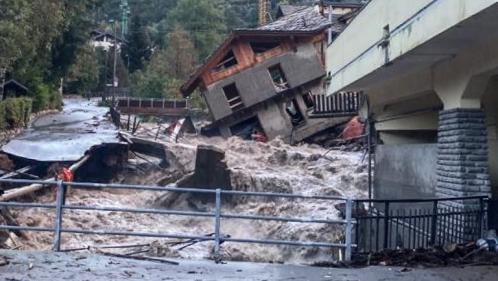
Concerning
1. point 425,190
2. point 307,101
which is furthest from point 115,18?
point 425,190

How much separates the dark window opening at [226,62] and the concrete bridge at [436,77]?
21.2 m

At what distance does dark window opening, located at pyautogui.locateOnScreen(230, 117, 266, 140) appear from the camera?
1505 inches

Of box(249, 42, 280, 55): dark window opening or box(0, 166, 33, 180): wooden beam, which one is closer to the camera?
box(0, 166, 33, 180): wooden beam

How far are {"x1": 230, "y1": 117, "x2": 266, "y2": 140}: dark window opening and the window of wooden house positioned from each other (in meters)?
1.41

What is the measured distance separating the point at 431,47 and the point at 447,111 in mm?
1769

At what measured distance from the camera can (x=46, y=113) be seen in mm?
47812

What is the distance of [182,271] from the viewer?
899cm

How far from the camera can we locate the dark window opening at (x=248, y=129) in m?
38.2

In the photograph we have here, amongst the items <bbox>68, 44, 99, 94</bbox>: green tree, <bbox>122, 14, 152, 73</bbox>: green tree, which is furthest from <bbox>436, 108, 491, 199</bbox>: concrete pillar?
<bbox>122, 14, 152, 73</bbox>: green tree

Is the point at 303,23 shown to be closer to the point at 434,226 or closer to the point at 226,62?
the point at 226,62

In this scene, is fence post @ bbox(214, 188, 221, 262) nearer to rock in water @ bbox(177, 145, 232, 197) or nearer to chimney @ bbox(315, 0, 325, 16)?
rock in water @ bbox(177, 145, 232, 197)

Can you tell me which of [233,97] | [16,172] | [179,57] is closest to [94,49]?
[179,57]

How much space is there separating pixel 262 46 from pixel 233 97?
342cm

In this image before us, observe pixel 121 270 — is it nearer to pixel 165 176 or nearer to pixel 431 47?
pixel 431 47
